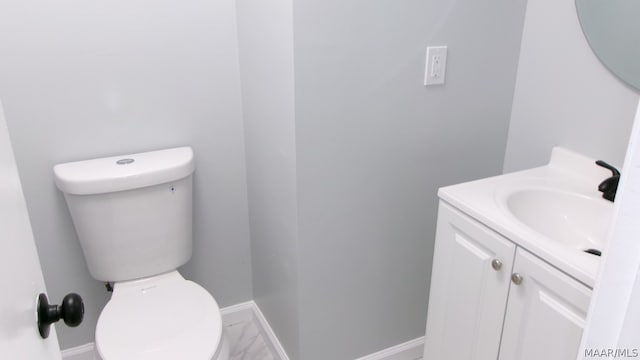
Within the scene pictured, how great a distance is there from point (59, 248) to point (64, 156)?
343 millimetres

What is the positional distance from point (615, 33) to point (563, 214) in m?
0.50

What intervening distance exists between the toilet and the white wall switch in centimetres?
84

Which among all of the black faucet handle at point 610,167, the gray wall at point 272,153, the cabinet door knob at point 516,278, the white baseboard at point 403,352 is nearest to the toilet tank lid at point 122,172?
the gray wall at point 272,153

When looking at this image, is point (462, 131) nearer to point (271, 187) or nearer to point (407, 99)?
point (407, 99)

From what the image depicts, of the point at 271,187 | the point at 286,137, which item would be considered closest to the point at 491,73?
the point at 286,137

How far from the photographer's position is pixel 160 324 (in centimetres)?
141

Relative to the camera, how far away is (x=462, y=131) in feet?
5.38

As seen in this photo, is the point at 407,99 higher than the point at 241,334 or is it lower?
higher

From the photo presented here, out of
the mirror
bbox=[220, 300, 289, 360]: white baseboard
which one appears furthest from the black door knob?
the mirror

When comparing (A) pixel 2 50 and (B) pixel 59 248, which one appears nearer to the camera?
(A) pixel 2 50

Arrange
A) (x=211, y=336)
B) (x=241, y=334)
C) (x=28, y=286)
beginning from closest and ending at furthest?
Answer: (x=28, y=286), (x=211, y=336), (x=241, y=334)

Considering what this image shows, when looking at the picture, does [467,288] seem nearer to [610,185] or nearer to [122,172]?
[610,185]

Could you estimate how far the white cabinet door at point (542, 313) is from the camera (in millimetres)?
946

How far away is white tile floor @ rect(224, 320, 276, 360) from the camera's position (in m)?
1.93
